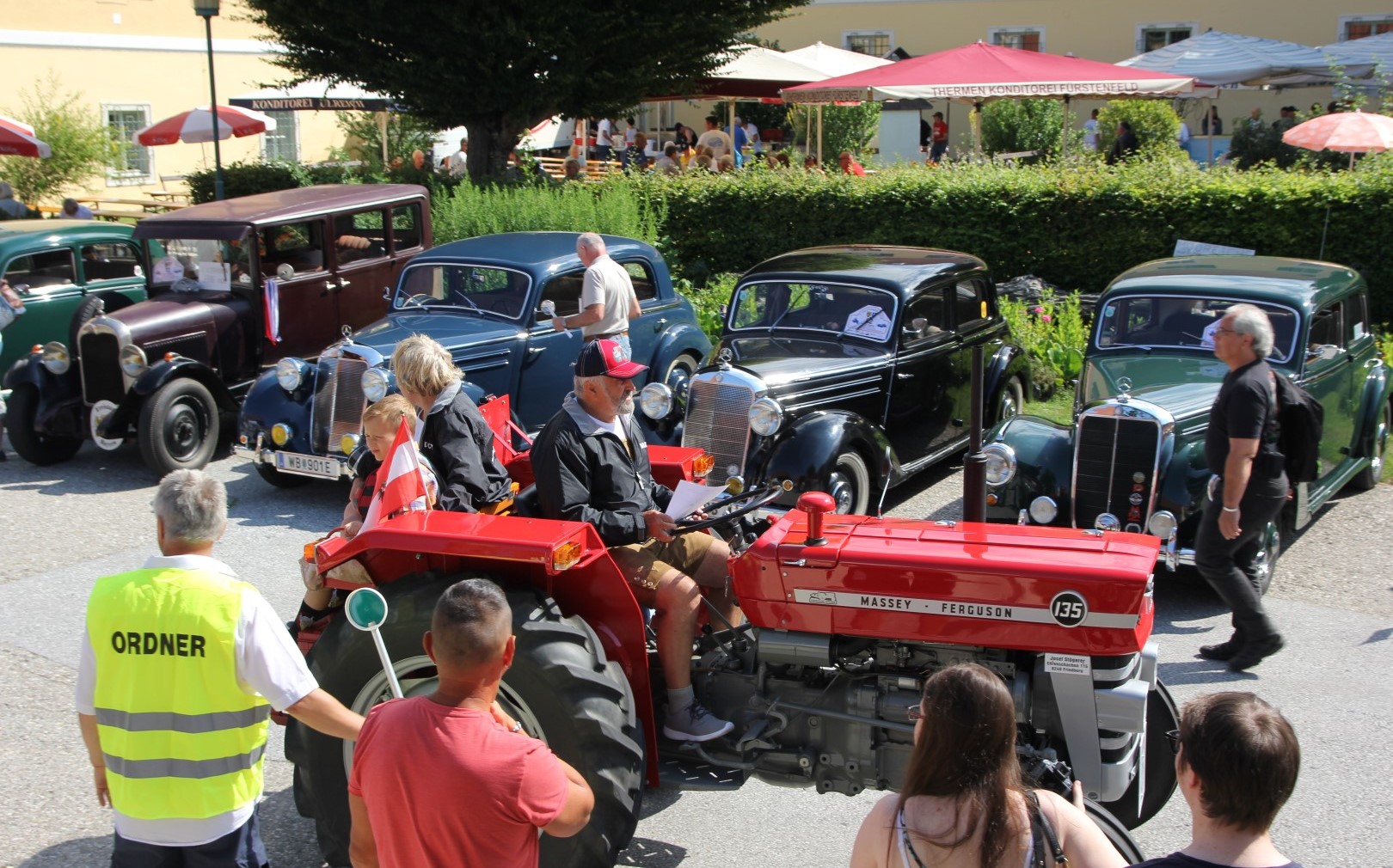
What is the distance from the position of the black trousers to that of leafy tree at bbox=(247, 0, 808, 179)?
11783mm

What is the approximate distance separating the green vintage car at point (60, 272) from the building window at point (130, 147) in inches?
539

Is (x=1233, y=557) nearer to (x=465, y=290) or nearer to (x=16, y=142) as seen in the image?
(x=465, y=290)

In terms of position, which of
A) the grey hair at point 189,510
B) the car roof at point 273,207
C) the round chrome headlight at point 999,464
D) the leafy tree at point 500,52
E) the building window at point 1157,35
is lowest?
the round chrome headlight at point 999,464

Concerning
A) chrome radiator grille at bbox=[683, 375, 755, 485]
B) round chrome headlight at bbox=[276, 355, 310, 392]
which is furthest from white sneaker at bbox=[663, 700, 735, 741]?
round chrome headlight at bbox=[276, 355, 310, 392]

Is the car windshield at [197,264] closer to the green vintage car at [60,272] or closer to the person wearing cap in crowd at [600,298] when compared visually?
the green vintage car at [60,272]

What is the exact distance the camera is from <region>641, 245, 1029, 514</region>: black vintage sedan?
25.4 ft

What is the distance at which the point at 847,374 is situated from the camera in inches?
326

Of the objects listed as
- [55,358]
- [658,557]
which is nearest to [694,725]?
[658,557]

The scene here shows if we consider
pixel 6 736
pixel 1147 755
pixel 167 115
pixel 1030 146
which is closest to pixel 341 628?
pixel 6 736

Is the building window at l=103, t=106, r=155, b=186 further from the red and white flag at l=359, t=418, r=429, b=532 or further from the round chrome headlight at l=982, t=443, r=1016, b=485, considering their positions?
the red and white flag at l=359, t=418, r=429, b=532

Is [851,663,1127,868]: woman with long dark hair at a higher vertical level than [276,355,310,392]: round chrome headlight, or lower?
higher

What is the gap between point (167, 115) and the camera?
26.0 metres

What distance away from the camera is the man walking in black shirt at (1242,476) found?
5590mm

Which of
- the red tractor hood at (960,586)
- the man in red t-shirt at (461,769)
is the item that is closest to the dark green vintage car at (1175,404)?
the red tractor hood at (960,586)
